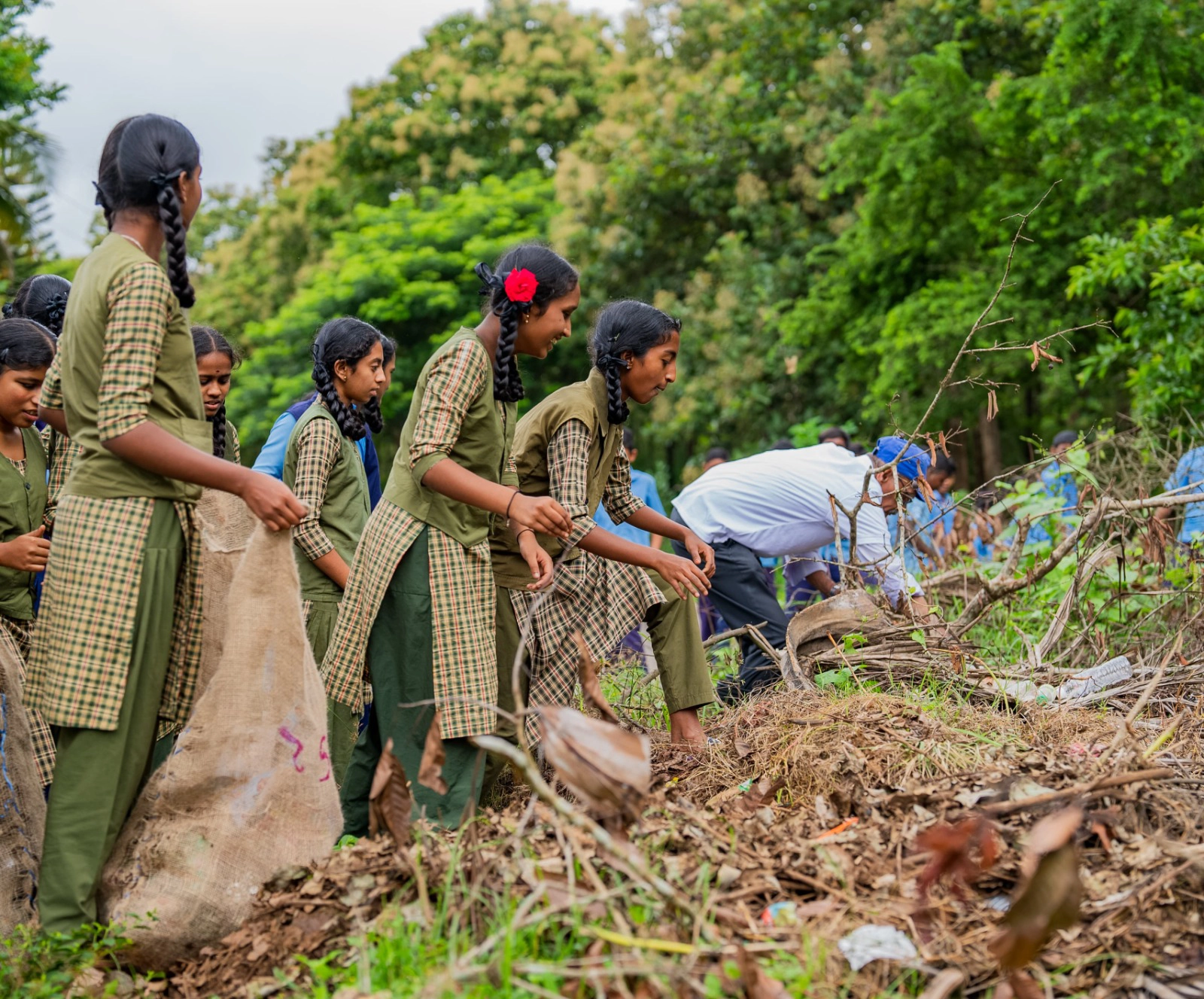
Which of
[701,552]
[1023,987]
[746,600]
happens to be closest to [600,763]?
[1023,987]

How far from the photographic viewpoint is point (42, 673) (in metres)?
2.97

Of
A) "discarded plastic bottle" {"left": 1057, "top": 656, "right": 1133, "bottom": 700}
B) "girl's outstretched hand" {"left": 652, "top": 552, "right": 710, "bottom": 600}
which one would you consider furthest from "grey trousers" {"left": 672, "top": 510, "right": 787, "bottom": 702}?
"girl's outstretched hand" {"left": 652, "top": 552, "right": 710, "bottom": 600}

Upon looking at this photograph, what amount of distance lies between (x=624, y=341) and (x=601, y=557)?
0.74 meters

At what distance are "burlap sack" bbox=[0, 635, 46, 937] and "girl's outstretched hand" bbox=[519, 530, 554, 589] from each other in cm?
139

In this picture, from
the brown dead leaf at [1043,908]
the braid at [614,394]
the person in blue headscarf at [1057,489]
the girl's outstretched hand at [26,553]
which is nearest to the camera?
the brown dead leaf at [1043,908]

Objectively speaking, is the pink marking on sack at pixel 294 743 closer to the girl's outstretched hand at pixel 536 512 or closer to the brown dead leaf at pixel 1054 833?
the girl's outstretched hand at pixel 536 512

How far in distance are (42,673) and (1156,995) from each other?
2526 mm

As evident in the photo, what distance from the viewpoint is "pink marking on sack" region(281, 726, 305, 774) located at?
10.3 ft

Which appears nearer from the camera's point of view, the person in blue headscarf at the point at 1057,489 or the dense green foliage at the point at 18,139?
the person in blue headscarf at the point at 1057,489

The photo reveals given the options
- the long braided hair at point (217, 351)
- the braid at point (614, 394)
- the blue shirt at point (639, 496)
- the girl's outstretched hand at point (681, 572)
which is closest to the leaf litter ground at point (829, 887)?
the girl's outstretched hand at point (681, 572)

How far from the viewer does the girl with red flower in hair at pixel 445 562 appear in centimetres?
355

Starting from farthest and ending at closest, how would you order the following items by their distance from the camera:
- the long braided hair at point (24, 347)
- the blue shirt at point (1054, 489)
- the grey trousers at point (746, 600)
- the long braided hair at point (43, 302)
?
the blue shirt at point (1054, 489) → the grey trousers at point (746, 600) → the long braided hair at point (43, 302) → the long braided hair at point (24, 347)

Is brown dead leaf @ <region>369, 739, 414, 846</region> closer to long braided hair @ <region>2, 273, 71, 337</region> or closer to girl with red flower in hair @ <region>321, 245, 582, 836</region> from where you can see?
girl with red flower in hair @ <region>321, 245, 582, 836</region>

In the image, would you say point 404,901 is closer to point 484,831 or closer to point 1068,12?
point 484,831
